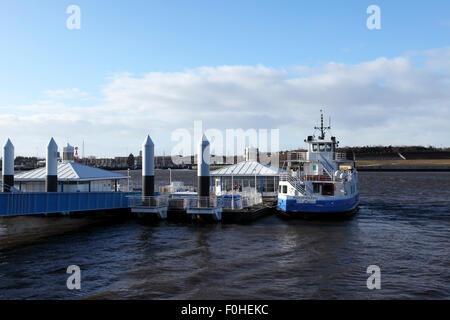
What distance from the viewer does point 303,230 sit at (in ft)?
110

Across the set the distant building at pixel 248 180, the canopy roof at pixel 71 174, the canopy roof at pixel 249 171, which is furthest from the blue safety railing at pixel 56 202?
the canopy roof at pixel 249 171

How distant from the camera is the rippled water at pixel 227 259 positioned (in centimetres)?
1811

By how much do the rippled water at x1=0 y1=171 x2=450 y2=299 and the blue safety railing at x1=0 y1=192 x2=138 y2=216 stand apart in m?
2.16

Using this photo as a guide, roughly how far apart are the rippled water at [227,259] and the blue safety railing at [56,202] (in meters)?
2.16

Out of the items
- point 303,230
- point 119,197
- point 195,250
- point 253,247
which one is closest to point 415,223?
point 303,230

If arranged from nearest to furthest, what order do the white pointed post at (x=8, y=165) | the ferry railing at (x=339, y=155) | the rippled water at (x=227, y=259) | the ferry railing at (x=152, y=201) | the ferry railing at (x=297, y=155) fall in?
the rippled water at (x=227, y=259) < the ferry railing at (x=152, y=201) < the white pointed post at (x=8, y=165) < the ferry railing at (x=297, y=155) < the ferry railing at (x=339, y=155)

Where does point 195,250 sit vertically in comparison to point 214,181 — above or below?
below

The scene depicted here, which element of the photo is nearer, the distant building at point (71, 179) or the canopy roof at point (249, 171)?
the distant building at point (71, 179)

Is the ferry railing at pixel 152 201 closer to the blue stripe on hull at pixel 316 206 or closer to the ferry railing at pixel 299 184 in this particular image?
the blue stripe on hull at pixel 316 206

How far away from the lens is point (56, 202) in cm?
3172

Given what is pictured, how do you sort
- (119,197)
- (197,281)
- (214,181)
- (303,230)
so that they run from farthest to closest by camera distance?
(214,181), (119,197), (303,230), (197,281)

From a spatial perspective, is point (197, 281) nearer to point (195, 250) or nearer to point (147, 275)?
point (147, 275)

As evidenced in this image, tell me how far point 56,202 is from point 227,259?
16.7 meters
